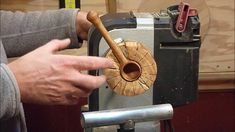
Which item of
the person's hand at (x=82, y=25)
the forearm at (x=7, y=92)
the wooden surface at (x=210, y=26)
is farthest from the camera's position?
the wooden surface at (x=210, y=26)

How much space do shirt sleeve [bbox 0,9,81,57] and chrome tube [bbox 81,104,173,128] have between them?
30cm

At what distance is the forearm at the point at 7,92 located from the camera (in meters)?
0.63

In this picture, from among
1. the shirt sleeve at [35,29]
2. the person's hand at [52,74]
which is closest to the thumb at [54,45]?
the person's hand at [52,74]

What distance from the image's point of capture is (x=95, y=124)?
2.13 feet

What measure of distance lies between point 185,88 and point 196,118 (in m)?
0.69

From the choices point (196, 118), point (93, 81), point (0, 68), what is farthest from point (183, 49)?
point (196, 118)

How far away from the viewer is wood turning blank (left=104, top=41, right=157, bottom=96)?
27.3 inches

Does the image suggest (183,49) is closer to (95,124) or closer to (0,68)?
(95,124)

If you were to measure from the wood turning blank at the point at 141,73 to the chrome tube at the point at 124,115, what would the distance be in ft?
0.13

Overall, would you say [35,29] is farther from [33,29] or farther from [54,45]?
[54,45]

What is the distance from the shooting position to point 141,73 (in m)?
0.70

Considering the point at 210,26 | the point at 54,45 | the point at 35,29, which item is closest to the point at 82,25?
the point at 35,29

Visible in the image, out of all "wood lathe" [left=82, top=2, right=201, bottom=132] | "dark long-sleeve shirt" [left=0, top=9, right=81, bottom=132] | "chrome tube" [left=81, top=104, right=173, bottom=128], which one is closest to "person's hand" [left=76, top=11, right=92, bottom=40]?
"dark long-sleeve shirt" [left=0, top=9, right=81, bottom=132]

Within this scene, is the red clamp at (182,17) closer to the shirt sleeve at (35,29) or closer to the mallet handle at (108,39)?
the mallet handle at (108,39)
